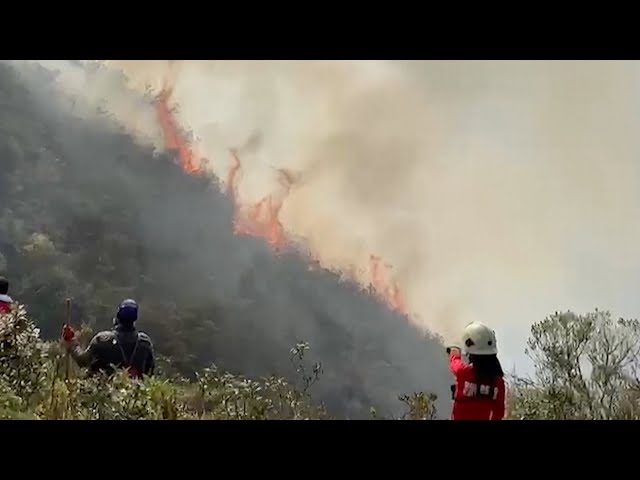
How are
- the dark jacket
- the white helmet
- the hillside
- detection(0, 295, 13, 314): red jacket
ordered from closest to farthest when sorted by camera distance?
the white helmet → detection(0, 295, 13, 314): red jacket → the dark jacket → the hillside

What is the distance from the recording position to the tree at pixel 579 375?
18.9 feet

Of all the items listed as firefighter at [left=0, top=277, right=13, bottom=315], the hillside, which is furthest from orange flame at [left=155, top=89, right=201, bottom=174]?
firefighter at [left=0, top=277, right=13, bottom=315]

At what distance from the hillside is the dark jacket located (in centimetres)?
559

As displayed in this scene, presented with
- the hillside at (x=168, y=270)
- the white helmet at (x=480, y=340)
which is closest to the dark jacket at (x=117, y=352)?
the white helmet at (x=480, y=340)

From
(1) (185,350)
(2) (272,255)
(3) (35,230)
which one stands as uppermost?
(2) (272,255)

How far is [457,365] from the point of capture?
5.04 metres

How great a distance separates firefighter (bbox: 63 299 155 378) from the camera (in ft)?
18.9

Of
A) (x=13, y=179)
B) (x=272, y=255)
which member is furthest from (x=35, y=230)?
(x=272, y=255)

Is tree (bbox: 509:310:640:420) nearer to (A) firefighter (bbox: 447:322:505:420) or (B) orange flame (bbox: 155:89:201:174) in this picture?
(A) firefighter (bbox: 447:322:505:420)

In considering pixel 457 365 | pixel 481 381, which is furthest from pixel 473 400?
pixel 457 365
